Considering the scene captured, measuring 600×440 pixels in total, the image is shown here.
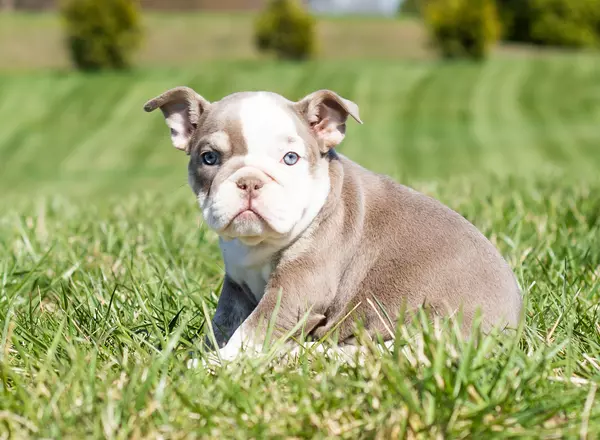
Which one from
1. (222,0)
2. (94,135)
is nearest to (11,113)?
(94,135)

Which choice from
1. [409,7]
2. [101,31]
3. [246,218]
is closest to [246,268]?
[246,218]

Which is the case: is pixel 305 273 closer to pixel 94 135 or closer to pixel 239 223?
pixel 239 223

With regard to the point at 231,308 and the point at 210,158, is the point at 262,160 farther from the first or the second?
the point at 231,308

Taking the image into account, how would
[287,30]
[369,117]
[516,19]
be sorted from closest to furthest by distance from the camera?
1. [369,117]
2. [287,30]
3. [516,19]

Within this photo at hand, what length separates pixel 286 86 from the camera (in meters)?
21.6

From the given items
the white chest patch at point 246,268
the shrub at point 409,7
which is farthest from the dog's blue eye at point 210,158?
the shrub at point 409,7

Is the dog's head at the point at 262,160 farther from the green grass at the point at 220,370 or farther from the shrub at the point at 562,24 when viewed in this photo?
the shrub at the point at 562,24

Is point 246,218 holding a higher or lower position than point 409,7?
higher

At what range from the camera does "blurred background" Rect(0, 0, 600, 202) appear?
53.6 feet

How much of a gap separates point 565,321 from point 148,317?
161 centimetres

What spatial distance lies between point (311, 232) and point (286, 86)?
19.1 metres

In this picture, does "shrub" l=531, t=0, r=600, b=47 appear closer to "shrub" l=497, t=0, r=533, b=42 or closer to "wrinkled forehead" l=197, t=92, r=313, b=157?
"shrub" l=497, t=0, r=533, b=42

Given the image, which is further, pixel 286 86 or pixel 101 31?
pixel 101 31

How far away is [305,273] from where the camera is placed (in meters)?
2.91
